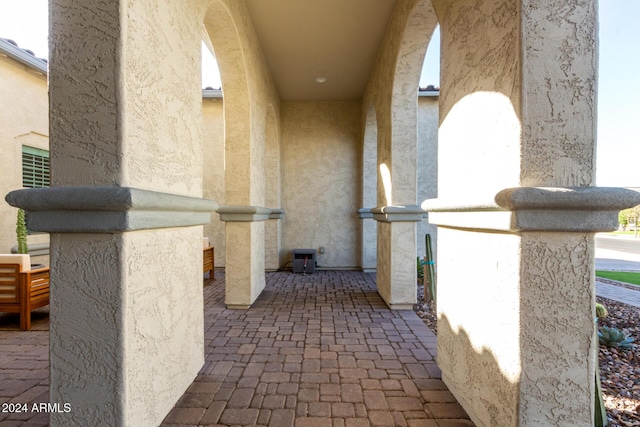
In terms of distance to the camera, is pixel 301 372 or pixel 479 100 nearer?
Result: pixel 479 100

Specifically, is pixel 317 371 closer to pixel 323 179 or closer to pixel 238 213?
pixel 238 213

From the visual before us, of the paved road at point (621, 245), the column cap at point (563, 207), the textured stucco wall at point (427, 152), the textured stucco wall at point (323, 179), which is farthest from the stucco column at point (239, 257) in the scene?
the paved road at point (621, 245)

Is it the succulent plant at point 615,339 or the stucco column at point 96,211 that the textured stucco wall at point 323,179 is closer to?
the succulent plant at point 615,339

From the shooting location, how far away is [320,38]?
16.4 feet

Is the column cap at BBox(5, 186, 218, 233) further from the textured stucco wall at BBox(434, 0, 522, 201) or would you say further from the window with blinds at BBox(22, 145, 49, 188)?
the window with blinds at BBox(22, 145, 49, 188)

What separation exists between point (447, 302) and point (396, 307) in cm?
223

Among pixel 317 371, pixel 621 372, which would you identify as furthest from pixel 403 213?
pixel 621 372

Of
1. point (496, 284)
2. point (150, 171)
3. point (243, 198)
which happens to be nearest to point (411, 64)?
point (243, 198)

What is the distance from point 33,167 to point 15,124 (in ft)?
2.71

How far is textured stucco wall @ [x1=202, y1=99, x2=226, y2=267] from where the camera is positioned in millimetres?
8094

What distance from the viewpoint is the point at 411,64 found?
4.21 m

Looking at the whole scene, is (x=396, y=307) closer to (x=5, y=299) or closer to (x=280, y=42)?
(x=280, y=42)

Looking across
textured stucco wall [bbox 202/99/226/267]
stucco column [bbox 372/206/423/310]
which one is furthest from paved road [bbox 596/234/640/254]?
textured stucco wall [bbox 202/99/226/267]

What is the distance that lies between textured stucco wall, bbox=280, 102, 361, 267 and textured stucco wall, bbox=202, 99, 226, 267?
66.2 inches
